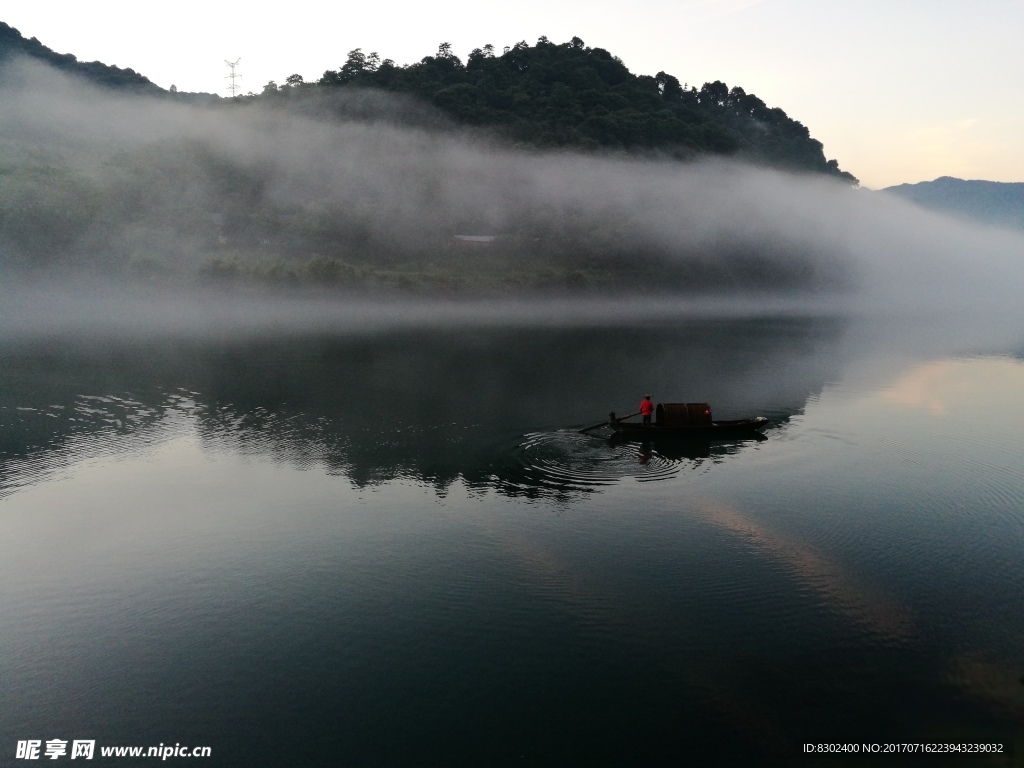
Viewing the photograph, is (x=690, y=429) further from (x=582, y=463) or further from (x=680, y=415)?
(x=582, y=463)

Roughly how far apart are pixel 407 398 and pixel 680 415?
25825 mm

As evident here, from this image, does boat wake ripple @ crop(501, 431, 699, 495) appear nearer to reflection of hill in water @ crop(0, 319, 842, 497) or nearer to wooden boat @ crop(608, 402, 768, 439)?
reflection of hill in water @ crop(0, 319, 842, 497)

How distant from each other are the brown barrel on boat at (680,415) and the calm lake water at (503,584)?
1.71m

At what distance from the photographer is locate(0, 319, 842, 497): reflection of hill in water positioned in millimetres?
39594

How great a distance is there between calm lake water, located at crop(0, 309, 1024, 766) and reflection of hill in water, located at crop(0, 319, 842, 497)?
0.47m

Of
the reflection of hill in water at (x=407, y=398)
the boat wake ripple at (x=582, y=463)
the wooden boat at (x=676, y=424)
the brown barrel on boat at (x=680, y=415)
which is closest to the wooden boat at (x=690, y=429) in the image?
the wooden boat at (x=676, y=424)

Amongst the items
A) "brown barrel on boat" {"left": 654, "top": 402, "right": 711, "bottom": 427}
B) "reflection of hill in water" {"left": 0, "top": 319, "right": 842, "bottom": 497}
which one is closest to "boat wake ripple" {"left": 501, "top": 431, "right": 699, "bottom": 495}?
"reflection of hill in water" {"left": 0, "top": 319, "right": 842, "bottom": 497}

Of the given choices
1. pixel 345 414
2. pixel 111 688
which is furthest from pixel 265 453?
pixel 111 688

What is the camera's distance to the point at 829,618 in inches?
846

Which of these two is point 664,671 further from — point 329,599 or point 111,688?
point 111,688

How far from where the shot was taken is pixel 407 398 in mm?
58812

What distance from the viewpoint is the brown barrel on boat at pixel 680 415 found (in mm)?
42875

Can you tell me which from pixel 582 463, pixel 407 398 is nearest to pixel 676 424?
pixel 582 463

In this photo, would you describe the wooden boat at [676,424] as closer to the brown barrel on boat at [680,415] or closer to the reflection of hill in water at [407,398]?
the brown barrel on boat at [680,415]
